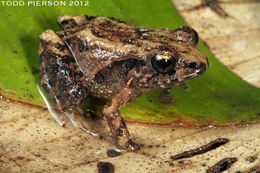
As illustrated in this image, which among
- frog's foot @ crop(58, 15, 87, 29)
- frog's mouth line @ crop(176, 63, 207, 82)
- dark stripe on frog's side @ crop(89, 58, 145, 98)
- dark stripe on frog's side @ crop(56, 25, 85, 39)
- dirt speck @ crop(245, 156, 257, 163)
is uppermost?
frog's foot @ crop(58, 15, 87, 29)

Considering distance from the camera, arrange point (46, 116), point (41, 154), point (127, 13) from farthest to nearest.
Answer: point (127, 13), point (46, 116), point (41, 154)

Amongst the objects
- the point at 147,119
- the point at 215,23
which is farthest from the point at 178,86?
the point at 215,23

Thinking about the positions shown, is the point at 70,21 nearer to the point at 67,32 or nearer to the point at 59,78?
the point at 67,32

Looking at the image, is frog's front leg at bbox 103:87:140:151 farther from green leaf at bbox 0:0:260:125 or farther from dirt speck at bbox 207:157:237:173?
dirt speck at bbox 207:157:237:173

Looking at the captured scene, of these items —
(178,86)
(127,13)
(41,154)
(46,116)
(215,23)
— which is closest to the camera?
(41,154)

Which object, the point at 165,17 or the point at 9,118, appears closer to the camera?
the point at 9,118

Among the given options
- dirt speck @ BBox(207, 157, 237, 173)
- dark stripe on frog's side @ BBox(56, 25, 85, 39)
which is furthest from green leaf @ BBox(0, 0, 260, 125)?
dirt speck @ BBox(207, 157, 237, 173)

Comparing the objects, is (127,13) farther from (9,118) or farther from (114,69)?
(9,118)
